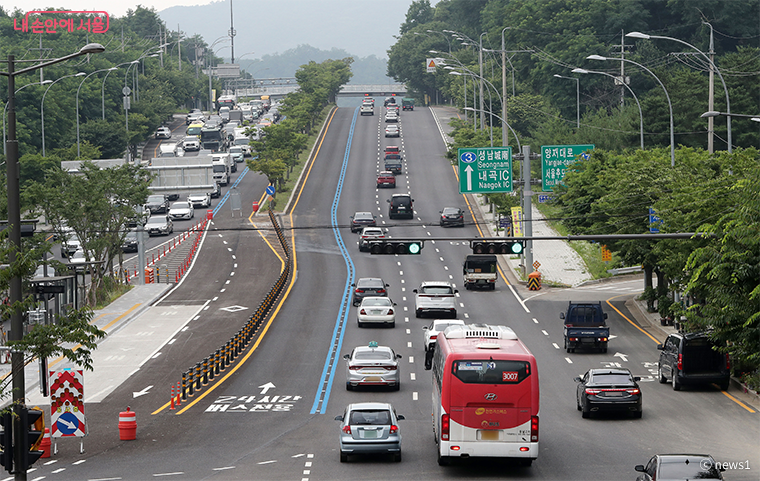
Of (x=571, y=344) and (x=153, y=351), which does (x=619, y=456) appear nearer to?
(x=571, y=344)

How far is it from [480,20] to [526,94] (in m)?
68.7

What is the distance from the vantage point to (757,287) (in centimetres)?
2034

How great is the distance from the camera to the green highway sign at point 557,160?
54844 mm

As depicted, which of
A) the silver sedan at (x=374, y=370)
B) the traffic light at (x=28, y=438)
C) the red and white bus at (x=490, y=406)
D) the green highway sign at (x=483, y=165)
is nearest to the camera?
the traffic light at (x=28, y=438)

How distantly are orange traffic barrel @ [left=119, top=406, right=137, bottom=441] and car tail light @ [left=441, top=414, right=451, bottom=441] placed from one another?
9.75 metres

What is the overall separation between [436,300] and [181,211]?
40815 millimetres

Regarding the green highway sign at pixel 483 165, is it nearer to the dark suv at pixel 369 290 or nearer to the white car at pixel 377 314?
the dark suv at pixel 369 290

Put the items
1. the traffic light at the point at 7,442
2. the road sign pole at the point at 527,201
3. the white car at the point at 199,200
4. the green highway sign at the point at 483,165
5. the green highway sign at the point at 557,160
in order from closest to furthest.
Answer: the traffic light at the point at 7,442 → the green highway sign at the point at 483,165 → the green highway sign at the point at 557,160 → the road sign pole at the point at 527,201 → the white car at the point at 199,200

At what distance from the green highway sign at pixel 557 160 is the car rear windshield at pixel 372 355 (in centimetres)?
2449

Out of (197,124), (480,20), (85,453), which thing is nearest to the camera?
(85,453)

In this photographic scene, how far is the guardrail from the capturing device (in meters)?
33.8

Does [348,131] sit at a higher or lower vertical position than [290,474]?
higher

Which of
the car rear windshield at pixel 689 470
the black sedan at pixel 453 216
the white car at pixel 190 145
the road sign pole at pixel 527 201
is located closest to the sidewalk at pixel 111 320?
the road sign pole at pixel 527 201

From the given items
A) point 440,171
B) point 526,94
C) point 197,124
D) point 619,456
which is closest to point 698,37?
point 526,94
